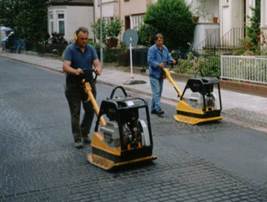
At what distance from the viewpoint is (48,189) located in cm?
614

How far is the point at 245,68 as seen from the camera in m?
14.4

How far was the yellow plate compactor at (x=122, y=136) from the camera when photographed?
22.2ft

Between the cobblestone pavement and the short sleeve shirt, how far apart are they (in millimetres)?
1288

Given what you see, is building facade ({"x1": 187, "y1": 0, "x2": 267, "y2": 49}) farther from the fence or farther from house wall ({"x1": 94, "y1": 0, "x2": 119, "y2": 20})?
house wall ({"x1": 94, "y1": 0, "x2": 119, "y2": 20})

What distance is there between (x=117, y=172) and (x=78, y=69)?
1833 millimetres

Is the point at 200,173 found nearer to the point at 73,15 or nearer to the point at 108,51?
the point at 108,51

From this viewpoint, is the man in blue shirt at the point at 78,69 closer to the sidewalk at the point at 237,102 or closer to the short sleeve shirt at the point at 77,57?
the short sleeve shirt at the point at 77,57

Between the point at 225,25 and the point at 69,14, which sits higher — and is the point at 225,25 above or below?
below

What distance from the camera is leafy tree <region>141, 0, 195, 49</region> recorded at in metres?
22.6

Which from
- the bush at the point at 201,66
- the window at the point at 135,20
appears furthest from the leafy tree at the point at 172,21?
the window at the point at 135,20

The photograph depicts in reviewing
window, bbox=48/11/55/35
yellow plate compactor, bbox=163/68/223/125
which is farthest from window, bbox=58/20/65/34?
yellow plate compactor, bbox=163/68/223/125

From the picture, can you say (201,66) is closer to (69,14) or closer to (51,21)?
(69,14)

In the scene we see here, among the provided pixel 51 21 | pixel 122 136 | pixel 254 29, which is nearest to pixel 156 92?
pixel 122 136

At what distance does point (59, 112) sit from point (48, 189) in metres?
5.84
